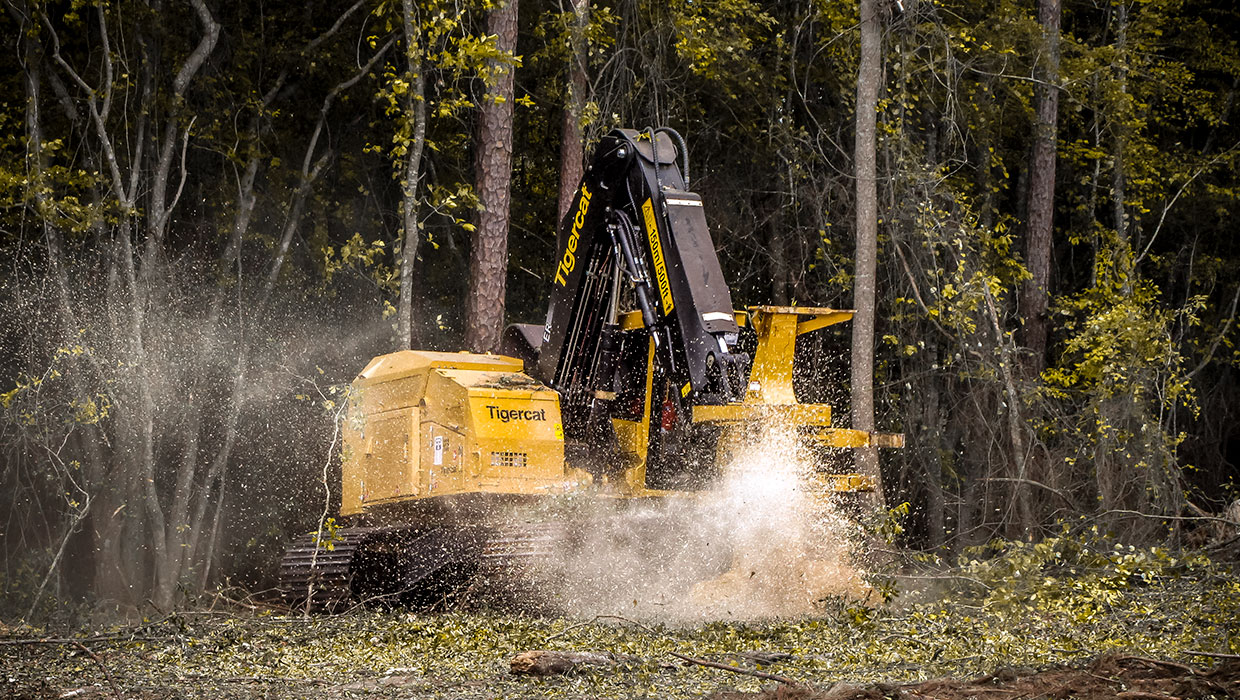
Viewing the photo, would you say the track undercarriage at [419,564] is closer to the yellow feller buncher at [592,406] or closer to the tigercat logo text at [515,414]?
the yellow feller buncher at [592,406]

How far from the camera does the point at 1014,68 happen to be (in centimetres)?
1672

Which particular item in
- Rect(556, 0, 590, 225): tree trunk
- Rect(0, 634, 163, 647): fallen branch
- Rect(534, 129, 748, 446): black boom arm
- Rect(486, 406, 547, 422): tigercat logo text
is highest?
Rect(556, 0, 590, 225): tree trunk

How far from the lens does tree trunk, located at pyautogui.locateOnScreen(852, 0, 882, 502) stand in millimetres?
13844

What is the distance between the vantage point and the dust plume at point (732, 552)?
859 centimetres

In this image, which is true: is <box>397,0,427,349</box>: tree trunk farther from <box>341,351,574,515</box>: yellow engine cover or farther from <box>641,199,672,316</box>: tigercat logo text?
<box>641,199,672,316</box>: tigercat logo text

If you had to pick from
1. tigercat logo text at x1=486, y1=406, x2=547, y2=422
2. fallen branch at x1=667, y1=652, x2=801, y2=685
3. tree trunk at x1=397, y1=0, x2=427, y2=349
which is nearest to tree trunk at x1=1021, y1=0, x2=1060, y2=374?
tree trunk at x1=397, y1=0, x2=427, y2=349

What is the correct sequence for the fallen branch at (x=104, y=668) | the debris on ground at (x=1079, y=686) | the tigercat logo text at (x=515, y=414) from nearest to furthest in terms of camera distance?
1. the debris on ground at (x=1079, y=686)
2. the fallen branch at (x=104, y=668)
3. the tigercat logo text at (x=515, y=414)

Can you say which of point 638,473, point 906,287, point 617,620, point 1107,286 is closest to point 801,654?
point 617,620

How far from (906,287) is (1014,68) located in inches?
131

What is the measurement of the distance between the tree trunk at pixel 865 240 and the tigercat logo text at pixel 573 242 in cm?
506

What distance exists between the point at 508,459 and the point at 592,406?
0.85m

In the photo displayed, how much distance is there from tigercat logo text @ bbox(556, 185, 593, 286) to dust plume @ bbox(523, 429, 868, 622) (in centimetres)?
186

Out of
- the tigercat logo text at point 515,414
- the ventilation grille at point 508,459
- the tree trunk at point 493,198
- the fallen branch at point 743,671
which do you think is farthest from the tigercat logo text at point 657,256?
the tree trunk at point 493,198

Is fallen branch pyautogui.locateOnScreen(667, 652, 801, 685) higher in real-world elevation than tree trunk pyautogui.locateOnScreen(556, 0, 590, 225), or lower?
lower
